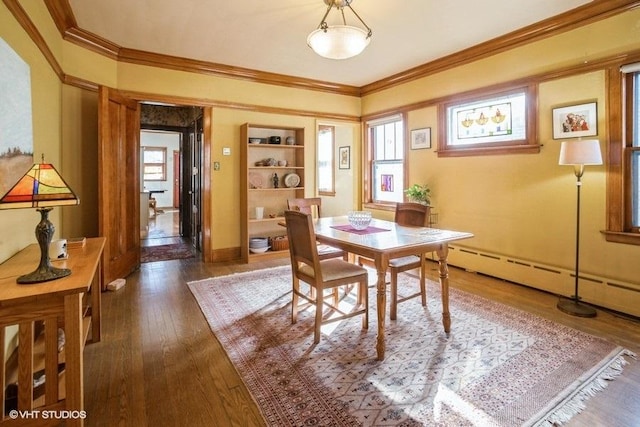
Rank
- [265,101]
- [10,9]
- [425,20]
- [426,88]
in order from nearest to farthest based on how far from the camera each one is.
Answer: [10,9] < [425,20] < [426,88] < [265,101]

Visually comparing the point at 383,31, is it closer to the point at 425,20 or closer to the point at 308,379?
the point at 425,20

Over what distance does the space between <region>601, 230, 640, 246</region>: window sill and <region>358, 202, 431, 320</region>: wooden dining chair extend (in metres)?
1.58

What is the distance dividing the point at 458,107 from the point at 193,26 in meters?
3.21

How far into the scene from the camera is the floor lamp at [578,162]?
9.01ft

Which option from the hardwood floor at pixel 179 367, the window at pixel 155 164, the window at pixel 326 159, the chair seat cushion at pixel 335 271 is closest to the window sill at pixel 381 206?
the window at pixel 326 159

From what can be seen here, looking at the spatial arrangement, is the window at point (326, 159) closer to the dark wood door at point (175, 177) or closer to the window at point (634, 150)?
the window at point (634, 150)

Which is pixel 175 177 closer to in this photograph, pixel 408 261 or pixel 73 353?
pixel 408 261

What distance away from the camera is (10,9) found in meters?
1.93

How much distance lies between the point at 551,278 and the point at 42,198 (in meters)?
4.07

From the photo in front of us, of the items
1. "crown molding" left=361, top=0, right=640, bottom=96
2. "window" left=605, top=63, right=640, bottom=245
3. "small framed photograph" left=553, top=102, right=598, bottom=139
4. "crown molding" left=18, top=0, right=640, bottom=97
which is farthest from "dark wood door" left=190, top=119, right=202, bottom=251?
"window" left=605, top=63, right=640, bottom=245

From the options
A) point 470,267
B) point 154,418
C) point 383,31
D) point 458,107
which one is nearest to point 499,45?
point 458,107

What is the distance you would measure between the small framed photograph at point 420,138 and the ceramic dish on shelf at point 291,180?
1.79 metres

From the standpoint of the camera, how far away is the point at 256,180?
5082 mm

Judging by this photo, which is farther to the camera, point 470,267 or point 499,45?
point 470,267
